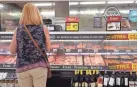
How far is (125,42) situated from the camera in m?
4.03

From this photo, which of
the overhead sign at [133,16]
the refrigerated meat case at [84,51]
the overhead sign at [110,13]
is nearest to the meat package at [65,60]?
the refrigerated meat case at [84,51]

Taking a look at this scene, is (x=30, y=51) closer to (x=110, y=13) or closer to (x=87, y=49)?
(x=87, y=49)

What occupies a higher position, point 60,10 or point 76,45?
point 60,10

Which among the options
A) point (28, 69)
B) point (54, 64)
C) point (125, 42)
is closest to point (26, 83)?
point (28, 69)

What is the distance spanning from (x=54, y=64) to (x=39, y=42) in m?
0.86

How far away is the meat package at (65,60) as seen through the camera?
3.97m

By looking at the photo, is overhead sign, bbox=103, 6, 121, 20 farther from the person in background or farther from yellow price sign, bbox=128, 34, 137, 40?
the person in background

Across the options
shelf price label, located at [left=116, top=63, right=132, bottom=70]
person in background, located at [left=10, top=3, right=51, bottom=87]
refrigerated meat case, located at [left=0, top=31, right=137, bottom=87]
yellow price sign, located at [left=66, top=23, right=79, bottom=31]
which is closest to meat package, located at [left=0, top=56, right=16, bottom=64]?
refrigerated meat case, located at [left=0, top=31, right=137, bottom=87]

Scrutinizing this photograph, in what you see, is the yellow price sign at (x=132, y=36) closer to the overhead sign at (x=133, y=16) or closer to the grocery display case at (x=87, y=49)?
the grocery display case at (x=87, y=49)

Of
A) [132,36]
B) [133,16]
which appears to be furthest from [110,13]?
[132,36]

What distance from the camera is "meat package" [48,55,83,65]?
397 cm

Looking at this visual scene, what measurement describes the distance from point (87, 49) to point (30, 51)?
1194 millimetres

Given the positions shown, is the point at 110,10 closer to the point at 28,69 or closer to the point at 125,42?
the point at 125,42

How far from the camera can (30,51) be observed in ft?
10.4
